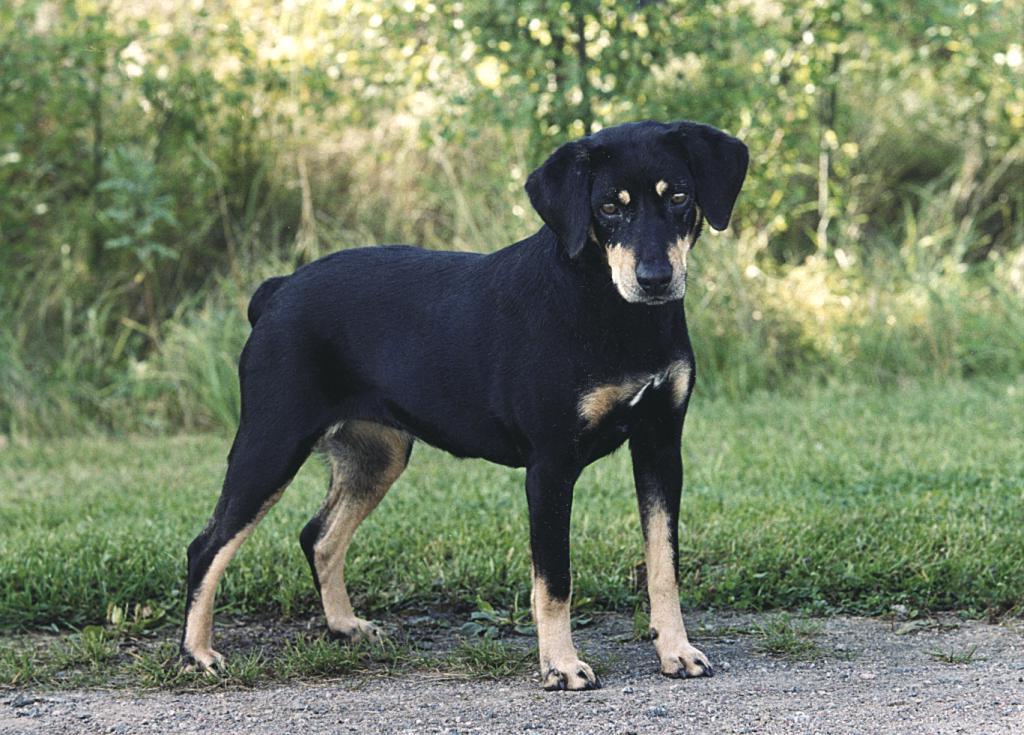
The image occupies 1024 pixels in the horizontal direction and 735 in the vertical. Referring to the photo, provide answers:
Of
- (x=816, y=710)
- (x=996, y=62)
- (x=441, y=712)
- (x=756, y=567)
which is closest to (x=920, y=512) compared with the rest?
(x=756, y=567)

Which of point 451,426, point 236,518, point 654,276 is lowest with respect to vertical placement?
point 236,518

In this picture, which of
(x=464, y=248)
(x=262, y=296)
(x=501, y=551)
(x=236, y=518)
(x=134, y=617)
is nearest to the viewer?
(x=236, y=518)

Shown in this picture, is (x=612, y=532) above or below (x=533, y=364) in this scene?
below

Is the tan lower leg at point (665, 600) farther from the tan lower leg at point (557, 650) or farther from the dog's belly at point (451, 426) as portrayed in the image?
the dog's belly at point (451, 426)

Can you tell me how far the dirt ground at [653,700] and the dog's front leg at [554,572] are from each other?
0.07m

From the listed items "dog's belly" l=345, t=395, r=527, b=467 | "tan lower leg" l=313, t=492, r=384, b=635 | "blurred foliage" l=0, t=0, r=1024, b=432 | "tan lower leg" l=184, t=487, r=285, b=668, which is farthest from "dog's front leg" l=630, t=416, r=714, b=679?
"blurred foliage" l=0, t=0, r=1024, b=432

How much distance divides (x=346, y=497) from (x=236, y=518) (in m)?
0.55

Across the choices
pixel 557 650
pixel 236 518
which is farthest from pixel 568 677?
pixel 236 518

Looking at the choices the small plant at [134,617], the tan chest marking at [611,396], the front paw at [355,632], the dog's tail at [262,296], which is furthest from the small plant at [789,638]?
the small plant at [134,617]

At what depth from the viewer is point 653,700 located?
4215 mm

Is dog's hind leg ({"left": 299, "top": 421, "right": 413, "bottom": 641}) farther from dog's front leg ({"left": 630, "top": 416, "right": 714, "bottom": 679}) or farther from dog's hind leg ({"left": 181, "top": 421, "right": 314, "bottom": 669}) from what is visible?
dog's front leg ({"left": 630, "top": 416, "right": 714, "bottom": 679})

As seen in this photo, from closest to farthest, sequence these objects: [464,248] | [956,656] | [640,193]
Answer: [640,193]
[956,656]
[464,248]

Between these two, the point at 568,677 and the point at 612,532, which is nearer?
the point at 568,677

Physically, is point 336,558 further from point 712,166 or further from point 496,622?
point 712,166
